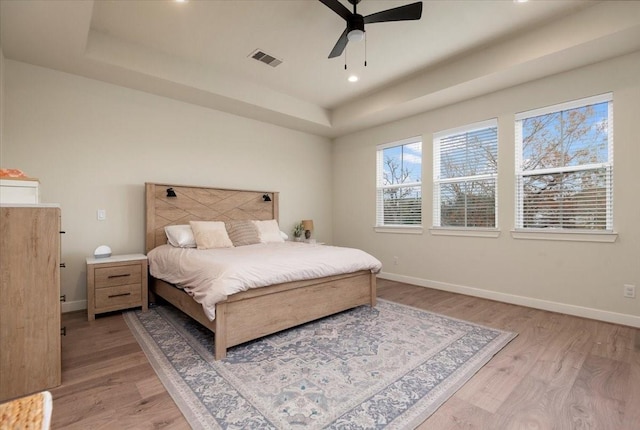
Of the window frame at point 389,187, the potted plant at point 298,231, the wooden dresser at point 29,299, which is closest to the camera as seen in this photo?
the wooden dresser at point 29,299

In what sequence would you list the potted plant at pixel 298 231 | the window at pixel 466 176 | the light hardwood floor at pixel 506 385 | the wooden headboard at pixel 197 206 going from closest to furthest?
the light hardwood floor at pixel 506 385 < the wooden headboard at pixel 197 206 < the window at pixel 466 176 < the potted plant at pixel 298 231

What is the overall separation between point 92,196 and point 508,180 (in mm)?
4882

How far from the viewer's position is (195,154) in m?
4.25

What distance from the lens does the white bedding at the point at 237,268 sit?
2.26 m

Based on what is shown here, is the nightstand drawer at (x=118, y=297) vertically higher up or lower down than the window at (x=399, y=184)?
lower down

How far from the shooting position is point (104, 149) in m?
3.57

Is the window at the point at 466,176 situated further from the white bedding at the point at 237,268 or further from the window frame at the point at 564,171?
the white bedding at the point at 237,268

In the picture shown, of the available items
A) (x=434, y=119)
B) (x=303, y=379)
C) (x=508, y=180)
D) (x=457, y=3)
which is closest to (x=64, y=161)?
(x=303, y=379)

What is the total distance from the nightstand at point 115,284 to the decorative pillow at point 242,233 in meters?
1.03

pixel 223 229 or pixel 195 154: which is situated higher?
pixel 195 154

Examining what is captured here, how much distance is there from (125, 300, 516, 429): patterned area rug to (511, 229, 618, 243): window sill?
1.35 metres

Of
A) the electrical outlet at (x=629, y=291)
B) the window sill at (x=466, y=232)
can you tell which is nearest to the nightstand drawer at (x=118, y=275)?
the window sill at (x=466, y=232)

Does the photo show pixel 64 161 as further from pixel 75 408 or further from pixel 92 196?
pixel 75 408

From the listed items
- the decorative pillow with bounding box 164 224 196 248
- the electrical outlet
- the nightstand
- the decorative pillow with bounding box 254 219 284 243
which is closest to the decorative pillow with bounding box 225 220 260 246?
the decorative pillow with bounding box 254 219 284 243
